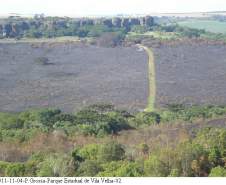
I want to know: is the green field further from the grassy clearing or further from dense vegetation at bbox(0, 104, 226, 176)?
dense vegetation at bbox(0, 104, 226, 176)

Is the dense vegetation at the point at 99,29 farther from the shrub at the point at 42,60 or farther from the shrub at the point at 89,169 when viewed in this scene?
the shrub at the point at 89,169

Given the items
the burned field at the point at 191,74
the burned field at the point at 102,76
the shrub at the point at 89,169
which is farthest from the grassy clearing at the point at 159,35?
the shrub at the point at 89,169

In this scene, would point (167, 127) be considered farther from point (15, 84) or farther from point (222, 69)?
point (222, 69)

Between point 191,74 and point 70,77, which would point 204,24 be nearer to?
point 191,74

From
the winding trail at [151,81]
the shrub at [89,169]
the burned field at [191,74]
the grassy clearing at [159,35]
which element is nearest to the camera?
the shrub at [89,169]

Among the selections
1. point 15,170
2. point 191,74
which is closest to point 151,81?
point 191,74

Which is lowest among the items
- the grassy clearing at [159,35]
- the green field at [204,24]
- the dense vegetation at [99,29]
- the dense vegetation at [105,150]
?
the green field at [204,24]

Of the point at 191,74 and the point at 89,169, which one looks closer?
the point at 89,169
